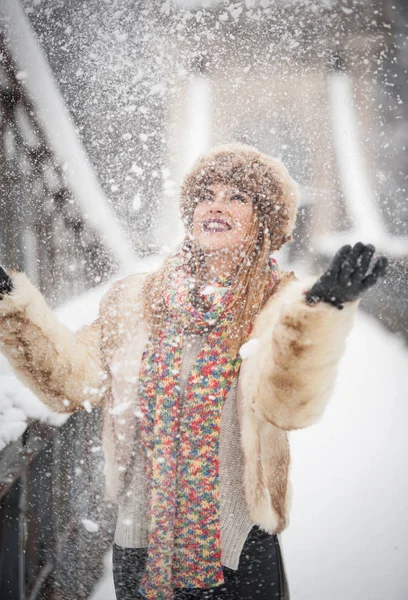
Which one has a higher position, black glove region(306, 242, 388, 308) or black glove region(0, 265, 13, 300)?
black glove region(0, 265, 13, 300)

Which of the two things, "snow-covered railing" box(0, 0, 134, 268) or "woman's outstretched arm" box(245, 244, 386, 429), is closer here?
"woman's outstretched arm" box(245, 244, 386, 429)

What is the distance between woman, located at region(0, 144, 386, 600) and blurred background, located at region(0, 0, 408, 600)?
120mm

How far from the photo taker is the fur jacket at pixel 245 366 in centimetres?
47

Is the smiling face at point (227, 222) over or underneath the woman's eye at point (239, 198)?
underneath

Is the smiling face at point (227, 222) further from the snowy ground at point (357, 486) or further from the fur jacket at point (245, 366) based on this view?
the snowy ground at point (357, 486)

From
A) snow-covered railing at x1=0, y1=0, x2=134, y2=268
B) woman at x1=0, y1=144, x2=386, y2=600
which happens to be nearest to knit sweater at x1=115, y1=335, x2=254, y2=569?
woman at x1=0, y1=144, x2=386, y2=600

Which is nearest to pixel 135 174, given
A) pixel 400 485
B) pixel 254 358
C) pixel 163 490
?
pixel 254 358

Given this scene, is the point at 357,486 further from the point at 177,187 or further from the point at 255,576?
the point at 177,187

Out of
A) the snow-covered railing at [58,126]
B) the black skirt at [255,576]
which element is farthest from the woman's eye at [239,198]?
the black skirt at [255,576]

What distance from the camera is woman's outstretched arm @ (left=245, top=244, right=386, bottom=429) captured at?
1.34ft

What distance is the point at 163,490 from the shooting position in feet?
2.00

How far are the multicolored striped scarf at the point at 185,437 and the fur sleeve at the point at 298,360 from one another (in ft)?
0.25

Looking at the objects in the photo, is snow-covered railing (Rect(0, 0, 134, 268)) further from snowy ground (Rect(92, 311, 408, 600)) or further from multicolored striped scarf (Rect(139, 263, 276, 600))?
snowy ground (Rect(92, 311, 408, 600))

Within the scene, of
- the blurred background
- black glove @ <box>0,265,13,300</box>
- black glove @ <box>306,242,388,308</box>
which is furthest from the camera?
the blurred background
